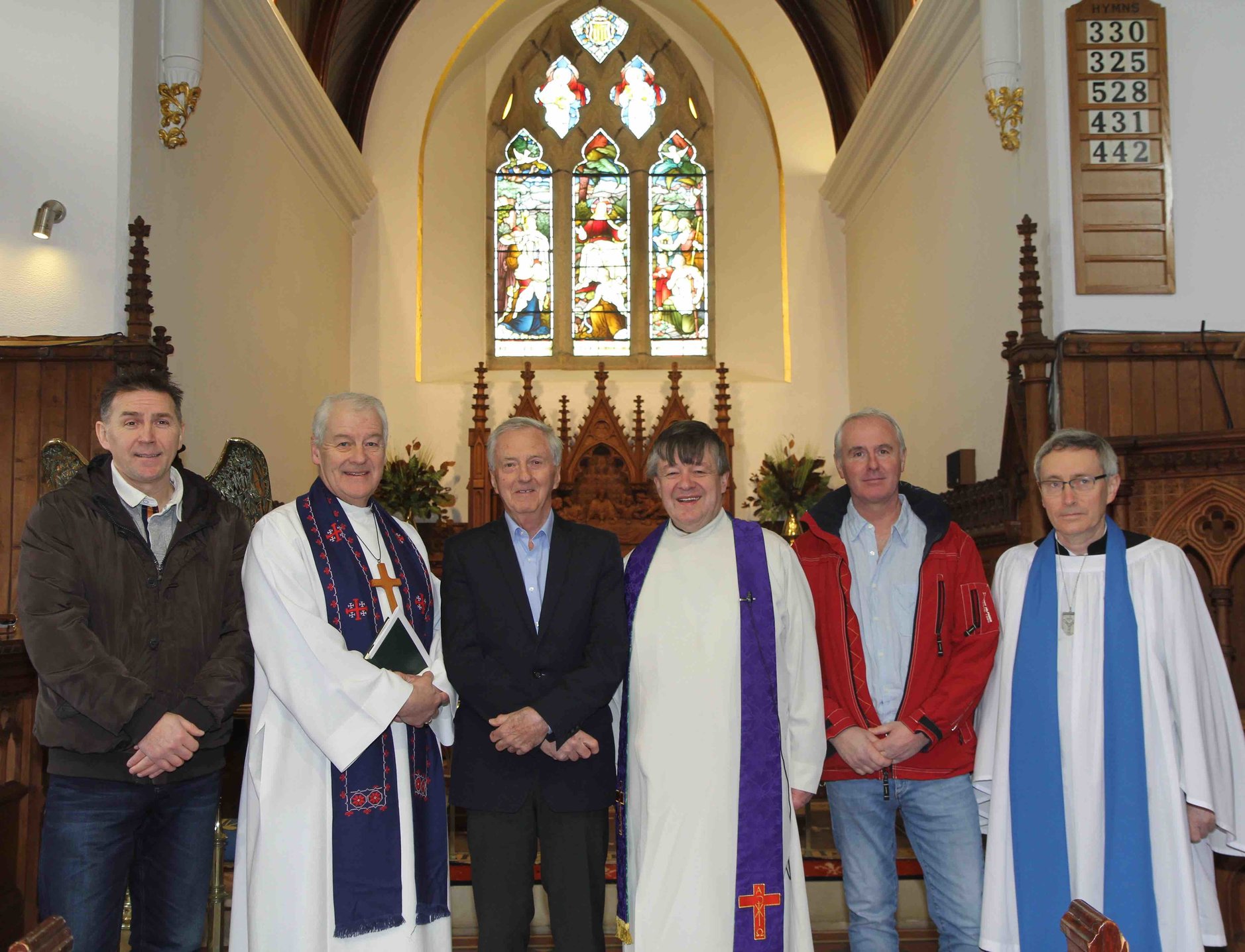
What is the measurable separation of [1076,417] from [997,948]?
10.7 feet

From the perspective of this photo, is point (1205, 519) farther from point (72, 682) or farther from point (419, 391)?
point (419, 391)

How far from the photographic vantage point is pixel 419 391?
Answer: 34.0ft

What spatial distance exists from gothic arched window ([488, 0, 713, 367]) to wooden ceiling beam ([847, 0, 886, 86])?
196 cm

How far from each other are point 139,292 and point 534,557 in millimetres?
3257

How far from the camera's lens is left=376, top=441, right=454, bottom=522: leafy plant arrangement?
9.13 meters

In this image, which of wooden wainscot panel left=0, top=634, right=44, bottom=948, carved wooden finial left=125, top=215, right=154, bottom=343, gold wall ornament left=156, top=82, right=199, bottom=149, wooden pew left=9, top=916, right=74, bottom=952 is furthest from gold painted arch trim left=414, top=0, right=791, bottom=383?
wooden pew left=9, top=916, right=74, bottom=952

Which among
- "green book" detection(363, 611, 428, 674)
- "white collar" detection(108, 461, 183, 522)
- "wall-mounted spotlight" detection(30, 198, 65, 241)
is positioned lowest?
"green book" detection(363, 611, 428, 674)

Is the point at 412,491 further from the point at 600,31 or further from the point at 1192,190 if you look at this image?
the point at 1192,190

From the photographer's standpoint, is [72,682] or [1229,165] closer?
[72,682]

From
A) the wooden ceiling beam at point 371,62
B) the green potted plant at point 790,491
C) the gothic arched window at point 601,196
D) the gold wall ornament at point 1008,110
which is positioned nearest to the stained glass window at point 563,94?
the gothic arched window at point 601,196

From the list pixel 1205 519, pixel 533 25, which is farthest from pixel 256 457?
pixel 533 25

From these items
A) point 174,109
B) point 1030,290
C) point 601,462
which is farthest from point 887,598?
point 601,462

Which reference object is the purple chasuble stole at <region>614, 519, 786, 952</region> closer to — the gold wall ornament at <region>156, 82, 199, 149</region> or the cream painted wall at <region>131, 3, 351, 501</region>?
the cream painted wall at <region>131, 3, 351, 501</region>

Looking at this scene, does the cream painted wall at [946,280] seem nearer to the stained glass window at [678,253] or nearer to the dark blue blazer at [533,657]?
the stained glass window at [678,253]
